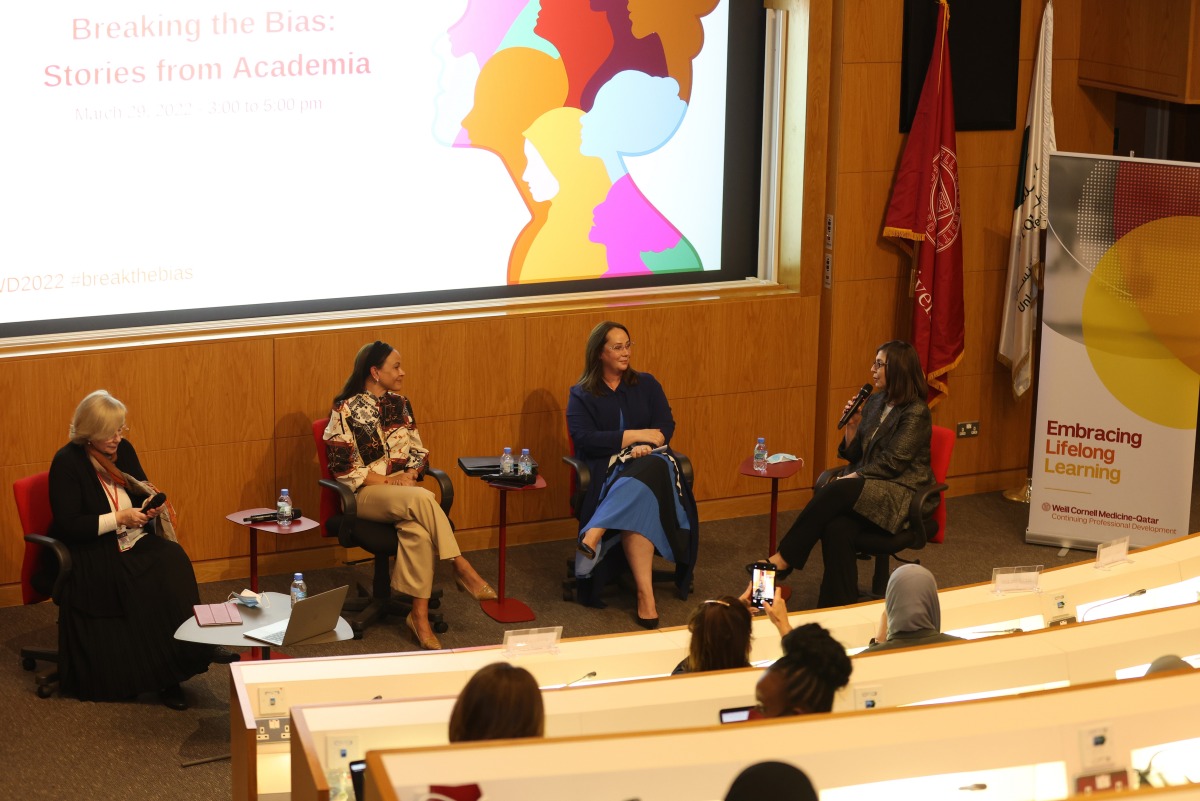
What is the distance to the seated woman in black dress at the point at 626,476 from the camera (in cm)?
631

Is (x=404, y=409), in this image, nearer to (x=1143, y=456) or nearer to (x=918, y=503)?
(x=918, y=503)

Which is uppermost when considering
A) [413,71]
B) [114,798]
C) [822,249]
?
[413,71]

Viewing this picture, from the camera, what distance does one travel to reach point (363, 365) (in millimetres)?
6109

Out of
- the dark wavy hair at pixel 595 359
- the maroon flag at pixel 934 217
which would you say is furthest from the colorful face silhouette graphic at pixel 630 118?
the maroon flag at pixel 934 217

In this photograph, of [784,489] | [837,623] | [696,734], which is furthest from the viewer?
[784,489]

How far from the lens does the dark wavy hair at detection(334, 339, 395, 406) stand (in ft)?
20.0

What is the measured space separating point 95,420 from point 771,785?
3.48 m

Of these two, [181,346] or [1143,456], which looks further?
[1143,456]

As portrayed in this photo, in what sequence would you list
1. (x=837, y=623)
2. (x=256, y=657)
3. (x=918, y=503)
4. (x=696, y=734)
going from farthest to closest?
(x=918, y=503)
(x=256, y=657)
(x=837, y=623)
(x=696, y=734)

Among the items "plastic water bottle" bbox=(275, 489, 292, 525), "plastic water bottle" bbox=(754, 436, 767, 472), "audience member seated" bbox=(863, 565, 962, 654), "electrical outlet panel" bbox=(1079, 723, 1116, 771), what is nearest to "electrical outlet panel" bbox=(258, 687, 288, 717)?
"audience member seated" bbox=(863, 565, 962, 654)

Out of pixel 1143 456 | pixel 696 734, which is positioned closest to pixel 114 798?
pixel 696 734

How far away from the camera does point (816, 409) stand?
773 cm

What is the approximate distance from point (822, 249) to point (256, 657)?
3.69 metres

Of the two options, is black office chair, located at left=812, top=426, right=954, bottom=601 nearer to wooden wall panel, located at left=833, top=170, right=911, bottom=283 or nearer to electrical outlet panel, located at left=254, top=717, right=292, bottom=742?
wooden wall panel, located at left=833, top=170, right=911, bottom=283
